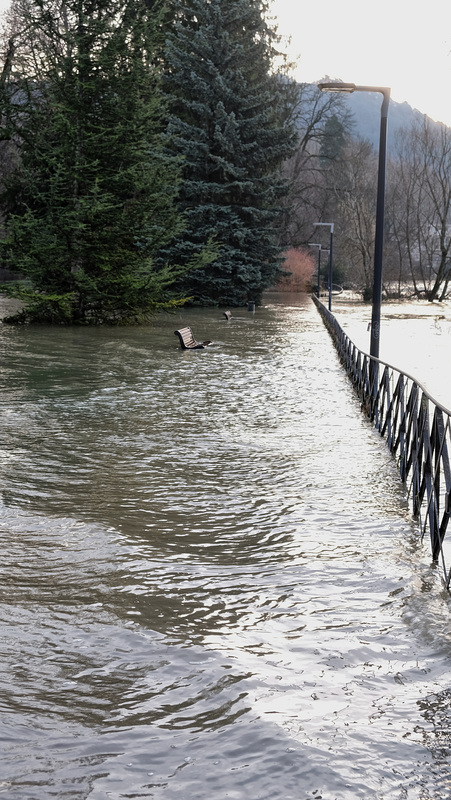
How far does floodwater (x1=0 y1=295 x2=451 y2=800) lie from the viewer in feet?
13.2

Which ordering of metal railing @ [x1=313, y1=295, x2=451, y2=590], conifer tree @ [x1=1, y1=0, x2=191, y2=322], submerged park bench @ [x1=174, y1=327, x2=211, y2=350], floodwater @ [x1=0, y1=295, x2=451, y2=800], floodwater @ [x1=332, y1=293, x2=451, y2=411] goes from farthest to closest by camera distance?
conifer tree @ [x1=1, y1=0, x2=191, y2=322] → submerged park bench @ [x1=174, y1=327, x2=211, y2=350] → floodwater @ [x1=332, y1=293, x2=451, y2=411] → metal railing @ [x1=313, y1=295, x2=451, y2=590] → floodwater @ [x1=0, y1=295, x2=451, y2=800]

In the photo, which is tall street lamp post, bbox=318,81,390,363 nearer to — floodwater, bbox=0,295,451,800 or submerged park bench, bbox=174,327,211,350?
floodwater, bbox=0,295,451,800

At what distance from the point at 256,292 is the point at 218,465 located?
3900cm

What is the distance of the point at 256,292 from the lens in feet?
160

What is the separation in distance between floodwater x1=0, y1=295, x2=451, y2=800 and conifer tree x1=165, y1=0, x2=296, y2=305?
110ft

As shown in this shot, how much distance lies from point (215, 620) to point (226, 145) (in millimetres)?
41030

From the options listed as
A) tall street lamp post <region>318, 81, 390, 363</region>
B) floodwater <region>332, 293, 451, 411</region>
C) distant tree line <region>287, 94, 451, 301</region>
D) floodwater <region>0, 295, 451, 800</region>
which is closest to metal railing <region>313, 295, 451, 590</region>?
floodwater <region>0, 295, 451, 800</region>

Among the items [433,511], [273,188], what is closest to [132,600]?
[433,511]

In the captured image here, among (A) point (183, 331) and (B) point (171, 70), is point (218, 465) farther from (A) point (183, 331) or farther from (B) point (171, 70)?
(B) point (171, 70)

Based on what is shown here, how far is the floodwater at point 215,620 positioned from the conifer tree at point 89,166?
1842cm

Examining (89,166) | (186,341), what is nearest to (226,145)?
(89,166)

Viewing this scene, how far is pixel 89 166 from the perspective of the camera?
2852 cm

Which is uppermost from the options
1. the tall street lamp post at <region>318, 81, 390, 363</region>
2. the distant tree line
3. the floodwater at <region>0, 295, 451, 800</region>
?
the distant tree line

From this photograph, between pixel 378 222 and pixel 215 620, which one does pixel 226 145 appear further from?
pixel 215 620
